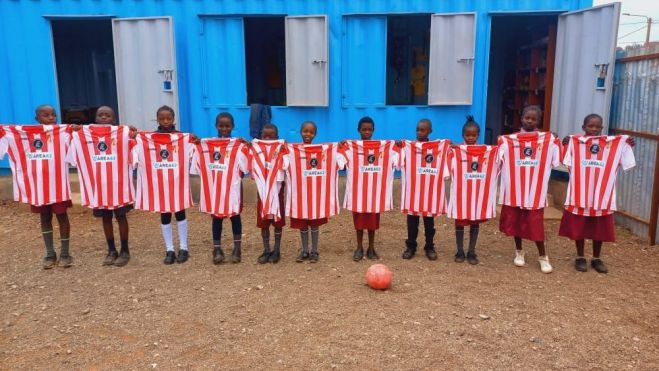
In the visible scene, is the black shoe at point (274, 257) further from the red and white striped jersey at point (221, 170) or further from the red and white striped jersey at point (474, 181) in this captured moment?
the red and white striped jersey at point (474, 181)

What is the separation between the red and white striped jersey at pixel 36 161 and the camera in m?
5.17

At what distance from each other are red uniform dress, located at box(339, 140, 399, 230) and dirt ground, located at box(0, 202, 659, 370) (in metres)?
0.65

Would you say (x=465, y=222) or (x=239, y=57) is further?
(x=239, y=57)

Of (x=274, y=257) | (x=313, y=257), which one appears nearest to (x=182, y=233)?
(x=274, y=257)

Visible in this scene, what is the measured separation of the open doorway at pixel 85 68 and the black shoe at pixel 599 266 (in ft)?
34.2

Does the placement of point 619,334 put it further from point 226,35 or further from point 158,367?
point 226,35

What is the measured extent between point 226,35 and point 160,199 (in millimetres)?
3606

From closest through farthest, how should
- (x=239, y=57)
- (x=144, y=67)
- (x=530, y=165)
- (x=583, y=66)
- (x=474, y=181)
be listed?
(x=530, y=165) → (x=474, y=181) → (x=583, y=66) → (x=144, y=67) → (x=239, y=57)

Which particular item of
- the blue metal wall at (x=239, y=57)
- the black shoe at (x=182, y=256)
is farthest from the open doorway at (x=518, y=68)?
the black shoe at (x=182, y=256)

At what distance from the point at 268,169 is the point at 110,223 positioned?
1.81 metres

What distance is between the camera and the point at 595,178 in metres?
5.07

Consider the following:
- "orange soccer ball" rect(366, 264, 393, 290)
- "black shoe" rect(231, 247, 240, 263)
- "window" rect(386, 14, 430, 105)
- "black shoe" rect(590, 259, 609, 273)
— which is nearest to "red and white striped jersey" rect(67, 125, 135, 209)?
"black shoe" rect(231, 247, 240, 263)

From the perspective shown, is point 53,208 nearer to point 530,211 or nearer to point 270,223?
point 270,223

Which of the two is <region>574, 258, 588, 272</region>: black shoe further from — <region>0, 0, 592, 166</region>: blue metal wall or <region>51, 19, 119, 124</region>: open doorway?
<region>51, 19, 119, 124</region>: open doorway
